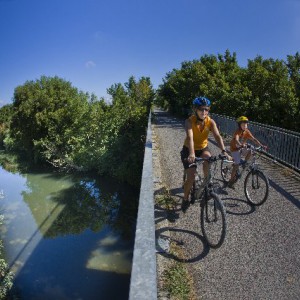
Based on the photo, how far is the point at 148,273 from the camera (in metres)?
2.25

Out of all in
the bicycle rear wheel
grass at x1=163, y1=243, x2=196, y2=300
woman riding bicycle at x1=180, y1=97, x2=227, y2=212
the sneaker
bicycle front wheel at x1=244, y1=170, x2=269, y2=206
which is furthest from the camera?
the bicycle rear wheel

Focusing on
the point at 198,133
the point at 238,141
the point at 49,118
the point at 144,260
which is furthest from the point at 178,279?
the point at 49,118

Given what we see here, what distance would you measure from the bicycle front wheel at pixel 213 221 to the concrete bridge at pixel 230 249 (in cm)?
14

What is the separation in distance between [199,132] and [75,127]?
2311 centimetres

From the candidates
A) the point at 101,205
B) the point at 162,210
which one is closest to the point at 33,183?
the point at 101,205

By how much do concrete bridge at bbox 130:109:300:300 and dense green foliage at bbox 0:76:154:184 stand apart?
14880mm

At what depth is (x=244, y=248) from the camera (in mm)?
4852

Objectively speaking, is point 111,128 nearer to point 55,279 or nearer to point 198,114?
point 55,279

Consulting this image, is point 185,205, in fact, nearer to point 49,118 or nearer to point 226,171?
point 226,171

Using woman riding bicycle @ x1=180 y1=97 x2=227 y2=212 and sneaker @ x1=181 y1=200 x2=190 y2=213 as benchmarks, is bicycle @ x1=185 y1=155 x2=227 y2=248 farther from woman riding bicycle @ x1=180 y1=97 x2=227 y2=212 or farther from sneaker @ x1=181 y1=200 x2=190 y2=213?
sneaker @ x1=181 y1=200 x2=190 y2=213

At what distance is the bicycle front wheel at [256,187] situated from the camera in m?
6.56

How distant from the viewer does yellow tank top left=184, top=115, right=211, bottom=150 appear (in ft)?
17.5

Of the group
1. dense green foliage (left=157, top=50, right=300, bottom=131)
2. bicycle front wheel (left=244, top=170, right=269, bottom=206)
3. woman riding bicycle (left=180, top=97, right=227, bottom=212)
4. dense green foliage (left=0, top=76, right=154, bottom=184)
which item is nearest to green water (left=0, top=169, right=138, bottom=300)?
dense green foliage (left=0, top=76, right=154, bottom=184)

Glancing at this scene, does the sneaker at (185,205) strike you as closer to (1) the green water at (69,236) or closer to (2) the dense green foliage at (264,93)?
(1) the green water at (69,236)
